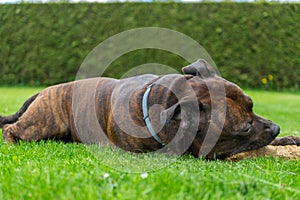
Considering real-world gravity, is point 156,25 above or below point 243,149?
below

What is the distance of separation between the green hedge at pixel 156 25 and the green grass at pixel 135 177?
464 inches

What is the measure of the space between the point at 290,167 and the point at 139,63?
11943 mm

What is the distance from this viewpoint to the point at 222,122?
12.8 feet

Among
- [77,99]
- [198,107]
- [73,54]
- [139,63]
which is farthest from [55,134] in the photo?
[73,54]

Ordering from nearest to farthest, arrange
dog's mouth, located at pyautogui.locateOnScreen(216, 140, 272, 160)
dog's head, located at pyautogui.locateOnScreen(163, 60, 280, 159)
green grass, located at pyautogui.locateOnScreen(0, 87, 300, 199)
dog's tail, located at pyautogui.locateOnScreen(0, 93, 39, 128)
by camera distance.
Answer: green grass, located at pyautogui.locateOnScreen(0, 87, 300, 199) → dog's head, located at pyautogui.locateOnScreen(163, 60, 280, 159) → dog's mouth, located at pyautogui.locateOnScreen(216, 140, 272, 160) → dog's tail, located at pyautogui.locateOnScreen(0, 93, 39, 128)

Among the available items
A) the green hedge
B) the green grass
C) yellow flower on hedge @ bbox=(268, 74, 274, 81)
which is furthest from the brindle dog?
yellow flower on hedge @ bbox=(268, 74, 274, 81)

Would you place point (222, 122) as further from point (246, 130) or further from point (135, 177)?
point (135, 177)

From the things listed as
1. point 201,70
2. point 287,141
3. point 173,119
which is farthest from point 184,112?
point 287,141

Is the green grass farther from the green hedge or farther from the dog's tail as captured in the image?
the green hedge

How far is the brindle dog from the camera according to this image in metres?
3.90

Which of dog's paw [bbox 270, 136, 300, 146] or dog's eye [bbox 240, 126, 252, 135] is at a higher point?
dog's eye [bbox 240, 126, 252, 135]

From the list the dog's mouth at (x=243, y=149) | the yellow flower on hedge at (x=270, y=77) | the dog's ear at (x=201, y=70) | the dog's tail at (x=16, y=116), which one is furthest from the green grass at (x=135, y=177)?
the yellow flower on hedge at (x=270, y=77)

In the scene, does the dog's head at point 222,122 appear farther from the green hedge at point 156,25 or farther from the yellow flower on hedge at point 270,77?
the yellow flower on hedge at point 270,77

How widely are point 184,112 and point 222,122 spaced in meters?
0.34
